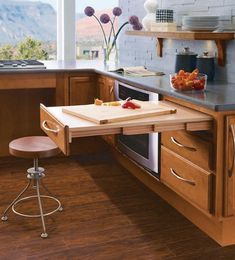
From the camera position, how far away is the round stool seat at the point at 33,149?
2.85 metres

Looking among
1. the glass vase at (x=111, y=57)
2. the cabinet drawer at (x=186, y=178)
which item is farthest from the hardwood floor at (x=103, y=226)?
the glass vase at (x=111, y=57)

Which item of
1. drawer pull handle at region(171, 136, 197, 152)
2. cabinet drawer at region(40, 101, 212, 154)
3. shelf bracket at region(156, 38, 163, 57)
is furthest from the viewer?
shelf bracket at region(156, 38, 163, 57)

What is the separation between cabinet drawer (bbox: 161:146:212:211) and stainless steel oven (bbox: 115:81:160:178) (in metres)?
0.11

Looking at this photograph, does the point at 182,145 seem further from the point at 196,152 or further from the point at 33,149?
the point at 33,149

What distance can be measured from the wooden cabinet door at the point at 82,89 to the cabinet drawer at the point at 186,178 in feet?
4.75

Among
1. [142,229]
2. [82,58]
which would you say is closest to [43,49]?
[82,58]

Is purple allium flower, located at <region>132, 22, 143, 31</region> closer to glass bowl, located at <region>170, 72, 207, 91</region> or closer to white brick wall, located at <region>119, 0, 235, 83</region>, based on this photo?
white brick wall, located at <region>119, 0, 235, 83</region>

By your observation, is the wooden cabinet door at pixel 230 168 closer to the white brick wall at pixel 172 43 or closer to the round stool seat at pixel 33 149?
the white brick wall at pixel 172 43

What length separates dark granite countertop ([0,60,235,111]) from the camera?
8.19ft

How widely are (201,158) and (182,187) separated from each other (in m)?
0.28

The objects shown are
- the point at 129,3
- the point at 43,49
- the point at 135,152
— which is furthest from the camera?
the point at 43,49

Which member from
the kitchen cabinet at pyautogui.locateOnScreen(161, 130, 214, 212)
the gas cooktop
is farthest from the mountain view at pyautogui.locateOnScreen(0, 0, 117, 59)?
the kitchen cabinet at pyautogui.locateOnScreen(161, 130, 214, 212)

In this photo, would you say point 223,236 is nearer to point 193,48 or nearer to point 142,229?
point 142,229

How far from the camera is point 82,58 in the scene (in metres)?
5.29
